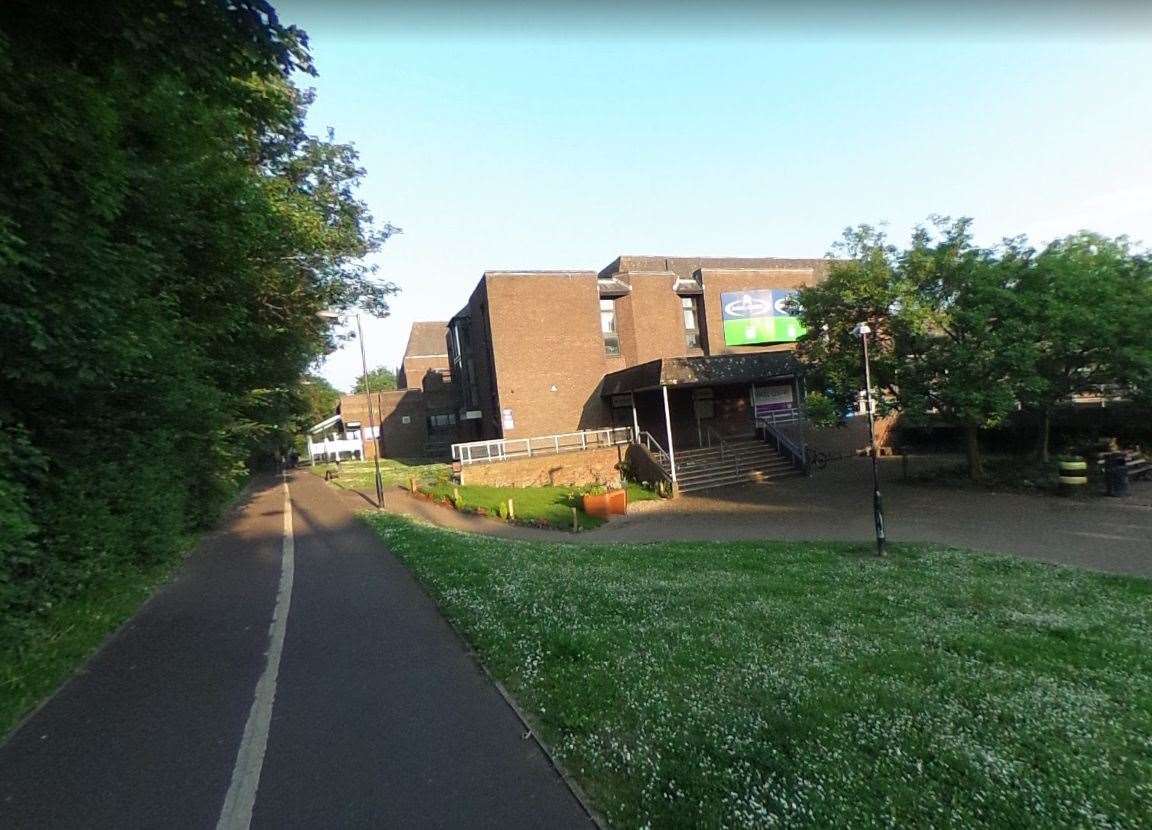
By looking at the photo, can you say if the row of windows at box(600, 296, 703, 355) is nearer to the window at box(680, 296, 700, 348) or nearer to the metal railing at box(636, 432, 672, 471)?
the window at box(680, 296, 700, 348)

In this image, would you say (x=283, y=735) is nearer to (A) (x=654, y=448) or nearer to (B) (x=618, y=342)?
(A) (x=654, y=448)

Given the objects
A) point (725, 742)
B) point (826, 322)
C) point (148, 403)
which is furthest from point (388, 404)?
point (725, 742)

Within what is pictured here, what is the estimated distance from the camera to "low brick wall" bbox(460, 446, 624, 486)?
2438 cm

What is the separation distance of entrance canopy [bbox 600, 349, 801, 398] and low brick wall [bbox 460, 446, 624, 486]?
10.6 ft

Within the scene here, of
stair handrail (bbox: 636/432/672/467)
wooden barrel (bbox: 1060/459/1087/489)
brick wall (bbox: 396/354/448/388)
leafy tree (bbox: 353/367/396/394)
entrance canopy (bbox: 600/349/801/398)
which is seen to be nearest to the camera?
wooden barrel (bbox: 1060/459/1087/489)

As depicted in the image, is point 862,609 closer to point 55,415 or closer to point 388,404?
point 55,415

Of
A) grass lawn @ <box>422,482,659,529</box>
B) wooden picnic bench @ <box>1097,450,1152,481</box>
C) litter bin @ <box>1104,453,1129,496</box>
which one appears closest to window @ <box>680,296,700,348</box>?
grass lawn @ <box>422,482,659,529</box>

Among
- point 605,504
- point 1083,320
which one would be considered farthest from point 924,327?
point 605,504

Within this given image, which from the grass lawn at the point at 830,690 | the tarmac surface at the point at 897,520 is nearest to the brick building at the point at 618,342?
→ the tarmac surface at the point at 897,520

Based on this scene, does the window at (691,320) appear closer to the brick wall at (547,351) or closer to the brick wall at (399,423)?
the brick wall at (547,351)

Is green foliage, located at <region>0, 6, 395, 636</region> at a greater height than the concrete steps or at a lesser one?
greater

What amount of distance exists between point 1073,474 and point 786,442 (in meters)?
9.68

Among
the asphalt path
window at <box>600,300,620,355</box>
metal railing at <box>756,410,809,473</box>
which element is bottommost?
the asphalt path

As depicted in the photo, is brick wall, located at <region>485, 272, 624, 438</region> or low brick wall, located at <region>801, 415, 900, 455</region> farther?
brick wall, located at <region>485, 272, 624, 438</region>
